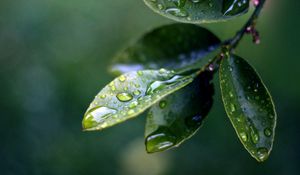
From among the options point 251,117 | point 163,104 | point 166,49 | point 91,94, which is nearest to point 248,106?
point 251,117

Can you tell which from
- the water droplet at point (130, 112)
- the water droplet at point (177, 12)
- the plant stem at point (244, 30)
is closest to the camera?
the water droplet at point (130, 112)

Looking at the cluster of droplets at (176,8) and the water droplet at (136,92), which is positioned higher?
the cluster of droplets at (176,8)

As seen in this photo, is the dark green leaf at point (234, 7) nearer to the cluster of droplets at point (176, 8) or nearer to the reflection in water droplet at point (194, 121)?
the cluster of droplets at point (176, 8)

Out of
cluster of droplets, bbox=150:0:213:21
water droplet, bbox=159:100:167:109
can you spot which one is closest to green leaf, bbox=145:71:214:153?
water droplet, bbox=159:100:167:109

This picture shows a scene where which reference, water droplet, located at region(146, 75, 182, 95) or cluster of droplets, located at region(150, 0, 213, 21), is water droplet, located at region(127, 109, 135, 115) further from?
cluster of droplets, located at region(150, 0, 213, 21)

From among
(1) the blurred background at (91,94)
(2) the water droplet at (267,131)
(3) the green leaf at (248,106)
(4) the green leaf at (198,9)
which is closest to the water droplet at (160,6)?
(4) the green leaf at (198,9)

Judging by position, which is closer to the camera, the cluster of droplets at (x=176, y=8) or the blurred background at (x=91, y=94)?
the cluster of droplets at (x=176, y=8)

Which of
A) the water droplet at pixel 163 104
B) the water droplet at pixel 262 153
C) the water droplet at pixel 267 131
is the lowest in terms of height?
the water droplet at pixel 262 153

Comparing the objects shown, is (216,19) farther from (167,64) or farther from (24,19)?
(24,19)
